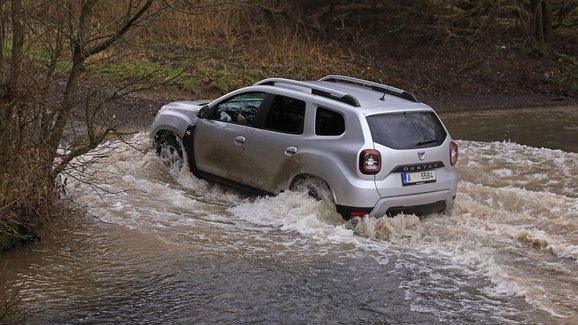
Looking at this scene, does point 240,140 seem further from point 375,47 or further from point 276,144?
point 375,47

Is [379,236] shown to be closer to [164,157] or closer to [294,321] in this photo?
[294,321]

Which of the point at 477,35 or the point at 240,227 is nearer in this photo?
the point at 240,227

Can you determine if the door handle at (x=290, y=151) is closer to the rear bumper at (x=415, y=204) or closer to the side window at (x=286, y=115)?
the side window at (x=286, y=115)

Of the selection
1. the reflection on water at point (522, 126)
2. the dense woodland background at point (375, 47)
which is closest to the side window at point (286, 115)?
the dense woodland background at point (375, 47)

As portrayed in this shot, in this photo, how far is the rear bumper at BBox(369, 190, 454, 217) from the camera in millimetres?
8133

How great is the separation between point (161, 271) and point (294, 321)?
1722 mm

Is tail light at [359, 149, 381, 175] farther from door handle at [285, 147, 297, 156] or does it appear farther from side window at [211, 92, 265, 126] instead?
side window at [211, 92, 265, 126]

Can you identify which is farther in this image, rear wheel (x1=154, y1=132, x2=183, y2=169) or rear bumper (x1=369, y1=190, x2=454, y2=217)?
rear wheel (x1=154, y1=132, x2=183, y2=169)

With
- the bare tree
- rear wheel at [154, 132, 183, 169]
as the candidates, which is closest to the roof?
rear wheel at [154, 132, 183, 169]

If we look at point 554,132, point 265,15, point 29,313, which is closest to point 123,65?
point 265,15

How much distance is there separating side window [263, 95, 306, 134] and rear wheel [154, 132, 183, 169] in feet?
6.07

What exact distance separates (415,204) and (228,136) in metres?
2.67

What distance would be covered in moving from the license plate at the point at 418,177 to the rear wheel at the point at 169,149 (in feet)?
11.9

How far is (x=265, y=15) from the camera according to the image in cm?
2236
